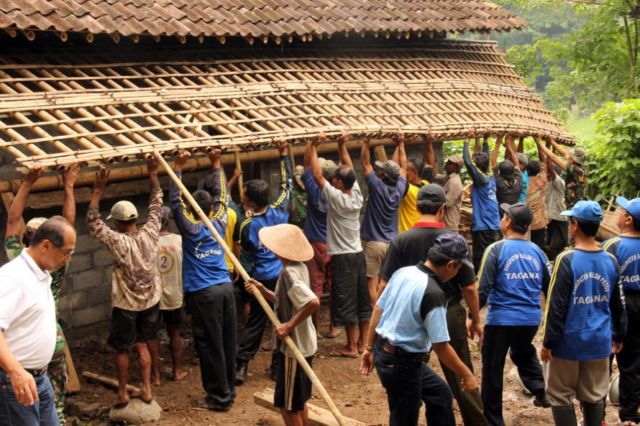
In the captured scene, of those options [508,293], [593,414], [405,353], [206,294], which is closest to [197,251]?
[206,294]

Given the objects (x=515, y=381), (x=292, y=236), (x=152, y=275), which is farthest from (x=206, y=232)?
(x=515, y=381)

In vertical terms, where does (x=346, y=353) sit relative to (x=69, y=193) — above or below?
below

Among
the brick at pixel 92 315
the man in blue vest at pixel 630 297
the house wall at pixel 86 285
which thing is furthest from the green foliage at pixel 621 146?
the brick at pixel 92 315

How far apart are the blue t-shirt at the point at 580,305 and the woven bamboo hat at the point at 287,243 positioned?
6.41 ft

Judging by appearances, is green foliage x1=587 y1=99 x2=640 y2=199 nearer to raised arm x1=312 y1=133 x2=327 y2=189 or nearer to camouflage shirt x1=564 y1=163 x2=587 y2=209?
camouflage shirt x1=564 y1=163 x2=587 y2=209

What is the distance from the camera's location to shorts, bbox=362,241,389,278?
393 inches

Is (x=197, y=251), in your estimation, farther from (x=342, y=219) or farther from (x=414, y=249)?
(x=414, y=249)

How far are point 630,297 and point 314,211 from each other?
3677 millimetres

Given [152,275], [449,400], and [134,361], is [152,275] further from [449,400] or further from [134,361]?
[449,400]

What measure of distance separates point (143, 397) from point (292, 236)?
230 cm

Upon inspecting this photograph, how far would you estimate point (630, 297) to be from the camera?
24.3 ft

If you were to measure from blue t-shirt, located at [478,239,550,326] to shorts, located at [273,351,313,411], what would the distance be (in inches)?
62.7

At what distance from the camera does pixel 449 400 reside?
6328mm

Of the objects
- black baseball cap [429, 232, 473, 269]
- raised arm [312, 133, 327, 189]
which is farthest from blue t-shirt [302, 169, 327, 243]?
black baseball cap [429, 232, 473, 269]
